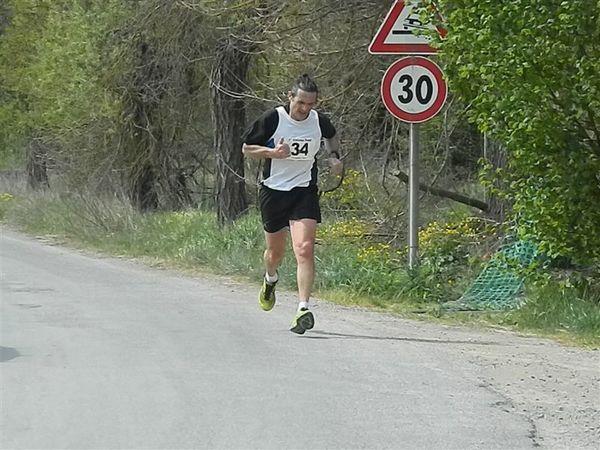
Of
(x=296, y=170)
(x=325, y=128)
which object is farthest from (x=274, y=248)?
(x=325, y=128)

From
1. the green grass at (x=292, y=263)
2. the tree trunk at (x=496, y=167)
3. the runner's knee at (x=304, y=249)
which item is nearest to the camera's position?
the runner's knee at (x=304, y=249)

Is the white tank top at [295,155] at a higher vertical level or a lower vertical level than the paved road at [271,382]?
higher

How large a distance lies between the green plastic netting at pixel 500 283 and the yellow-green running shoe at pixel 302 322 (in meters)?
2.01

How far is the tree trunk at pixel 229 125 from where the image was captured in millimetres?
17344

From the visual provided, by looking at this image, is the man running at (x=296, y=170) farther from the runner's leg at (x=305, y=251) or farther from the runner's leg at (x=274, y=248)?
the runner's leg at (x=274, y=248)

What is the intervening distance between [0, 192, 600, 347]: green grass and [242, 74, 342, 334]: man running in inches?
64.6

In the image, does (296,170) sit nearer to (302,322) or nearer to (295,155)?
Result: (295,155)

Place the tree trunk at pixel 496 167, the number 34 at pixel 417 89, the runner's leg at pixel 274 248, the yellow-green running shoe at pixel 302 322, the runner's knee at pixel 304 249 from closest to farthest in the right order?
the yellow-green running shoe at pixel 302 322 → the runner's knee at pixel 304 249 → the runner's leg at pixel 274 248 → the number 34 at pixel 417 89 → the tree trunk at pixel 496 167

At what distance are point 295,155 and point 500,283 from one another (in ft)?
9.38

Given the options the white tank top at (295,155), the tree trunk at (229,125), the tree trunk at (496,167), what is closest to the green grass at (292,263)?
the tree trunk at (229,125)

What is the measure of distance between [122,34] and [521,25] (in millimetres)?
12145

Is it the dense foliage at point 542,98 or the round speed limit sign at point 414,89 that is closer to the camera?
the dense foliage at point 542,98

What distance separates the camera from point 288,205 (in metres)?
9.55

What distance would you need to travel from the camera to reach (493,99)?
31.8ft
